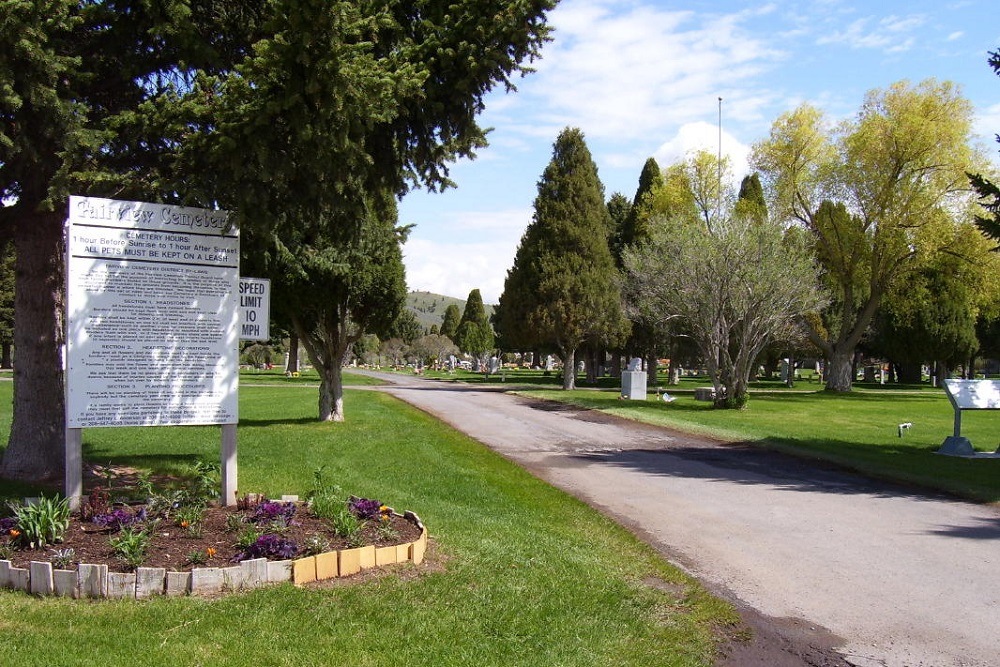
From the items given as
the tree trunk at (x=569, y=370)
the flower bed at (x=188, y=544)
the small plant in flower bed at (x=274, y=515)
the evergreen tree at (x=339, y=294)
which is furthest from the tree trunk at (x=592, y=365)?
the small plant in flower bed at (x=274, y=515)

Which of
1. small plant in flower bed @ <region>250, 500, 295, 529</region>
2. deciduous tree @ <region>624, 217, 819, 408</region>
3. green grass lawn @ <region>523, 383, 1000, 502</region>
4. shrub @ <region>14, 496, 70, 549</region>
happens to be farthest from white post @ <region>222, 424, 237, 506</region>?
deciduous tree @ <region>624, 217, 819, 408</region>

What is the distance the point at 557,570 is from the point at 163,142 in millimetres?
5948

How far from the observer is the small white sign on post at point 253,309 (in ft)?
24.8

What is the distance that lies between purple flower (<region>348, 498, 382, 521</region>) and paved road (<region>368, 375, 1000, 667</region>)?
260 cm

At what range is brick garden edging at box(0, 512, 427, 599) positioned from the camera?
4906 millimetres

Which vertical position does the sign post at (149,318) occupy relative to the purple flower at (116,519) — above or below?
above

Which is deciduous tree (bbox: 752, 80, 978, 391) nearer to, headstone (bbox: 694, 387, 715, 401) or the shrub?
headstone (bbox: 694, 387, 715, 401)

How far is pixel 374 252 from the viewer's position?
58.4ft

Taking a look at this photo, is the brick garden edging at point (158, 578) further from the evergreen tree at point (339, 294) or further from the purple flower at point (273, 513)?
the evergreen tree at point (339, 294)

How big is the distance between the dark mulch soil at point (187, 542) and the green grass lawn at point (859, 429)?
8.12m

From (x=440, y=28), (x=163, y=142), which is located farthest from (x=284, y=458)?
(x=440, y=28)

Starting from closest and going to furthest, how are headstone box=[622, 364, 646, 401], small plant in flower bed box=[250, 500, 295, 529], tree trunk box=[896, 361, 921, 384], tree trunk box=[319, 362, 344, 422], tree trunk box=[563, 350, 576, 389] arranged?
1. small plant in flower bed box=[250, 500, 295, 529]
2. tree trunk box=[319, 362, 344, 422]
3. headstone box=[622, 364, 646, 401]
4. tree trunk box=[563, 350, 576, 389]
5. tree trunk box=[896, 361, 921, 384]

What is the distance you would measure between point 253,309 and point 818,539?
5881 millimetres

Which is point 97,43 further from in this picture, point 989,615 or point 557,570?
point 989,615
